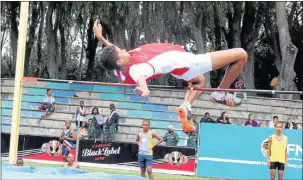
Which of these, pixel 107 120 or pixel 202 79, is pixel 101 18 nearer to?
pixel 107 120

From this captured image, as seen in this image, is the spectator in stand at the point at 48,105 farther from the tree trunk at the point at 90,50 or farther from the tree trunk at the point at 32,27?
the tree trunk at the point at 90,50

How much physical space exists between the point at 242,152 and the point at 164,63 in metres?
4.61

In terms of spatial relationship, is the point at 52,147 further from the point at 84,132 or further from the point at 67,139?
the point at 67,139

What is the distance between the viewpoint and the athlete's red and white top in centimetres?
396

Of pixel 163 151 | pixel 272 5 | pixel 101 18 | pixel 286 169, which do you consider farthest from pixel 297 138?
pixel 272 5

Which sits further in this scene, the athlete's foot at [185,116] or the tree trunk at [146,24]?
the tree trunk at [146,24]

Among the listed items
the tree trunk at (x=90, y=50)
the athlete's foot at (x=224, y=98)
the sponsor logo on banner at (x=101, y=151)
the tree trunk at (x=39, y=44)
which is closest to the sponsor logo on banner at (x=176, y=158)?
the sponsor logo on banner at (x=101, y=151)

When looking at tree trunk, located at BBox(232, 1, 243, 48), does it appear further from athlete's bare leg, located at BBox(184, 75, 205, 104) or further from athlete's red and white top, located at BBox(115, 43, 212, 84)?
athlete's red and white top, located at BBox(115, 43, 212, 84)

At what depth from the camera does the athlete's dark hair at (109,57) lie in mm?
4039

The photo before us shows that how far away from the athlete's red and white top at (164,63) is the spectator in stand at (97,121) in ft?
14.4

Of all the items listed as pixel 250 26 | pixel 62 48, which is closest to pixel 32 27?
pixel 62 48

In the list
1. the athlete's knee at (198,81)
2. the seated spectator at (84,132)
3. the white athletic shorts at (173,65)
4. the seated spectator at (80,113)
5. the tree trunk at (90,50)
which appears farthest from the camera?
the tree trunk at (90,50)

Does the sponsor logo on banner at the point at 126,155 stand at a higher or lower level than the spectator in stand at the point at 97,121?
lower

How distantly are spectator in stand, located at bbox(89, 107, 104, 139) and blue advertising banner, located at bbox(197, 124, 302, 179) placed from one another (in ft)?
4.72
